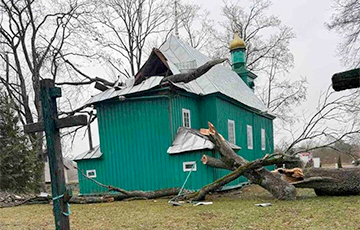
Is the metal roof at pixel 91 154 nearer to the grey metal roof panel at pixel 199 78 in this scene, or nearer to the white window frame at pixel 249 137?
the grey metal roof panel at pixel 199 78

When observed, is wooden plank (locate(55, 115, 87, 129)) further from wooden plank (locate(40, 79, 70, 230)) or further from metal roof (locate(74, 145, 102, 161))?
metal roof (locate(74, 145, 102, 161))

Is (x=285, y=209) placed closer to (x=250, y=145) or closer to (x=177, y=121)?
(x=177, y=121)

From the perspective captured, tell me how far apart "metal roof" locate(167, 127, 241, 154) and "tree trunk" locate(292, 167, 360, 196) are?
11.5 ft

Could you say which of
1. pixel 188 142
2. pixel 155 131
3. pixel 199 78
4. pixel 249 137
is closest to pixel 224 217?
pixel 188 142

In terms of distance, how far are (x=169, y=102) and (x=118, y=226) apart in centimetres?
646

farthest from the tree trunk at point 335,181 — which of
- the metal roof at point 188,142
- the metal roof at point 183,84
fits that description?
the metal roof at point 183,84

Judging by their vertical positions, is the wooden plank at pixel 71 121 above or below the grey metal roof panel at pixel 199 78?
below

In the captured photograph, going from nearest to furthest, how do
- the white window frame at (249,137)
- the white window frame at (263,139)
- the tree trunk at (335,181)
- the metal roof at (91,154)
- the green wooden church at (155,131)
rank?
the tree trunk at (335,181), the green wooden church at (155,131), the metal roof at (91,154), the white window frame at (249,137), the white window frame at (263,139)

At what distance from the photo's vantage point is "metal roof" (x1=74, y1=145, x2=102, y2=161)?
43.4 feet

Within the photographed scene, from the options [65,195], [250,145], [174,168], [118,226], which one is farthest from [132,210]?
[250,145]

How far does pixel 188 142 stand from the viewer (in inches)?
464

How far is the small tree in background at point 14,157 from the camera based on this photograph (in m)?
16.1

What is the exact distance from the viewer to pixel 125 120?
12789 millimetres

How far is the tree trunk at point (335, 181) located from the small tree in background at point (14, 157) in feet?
45.5
